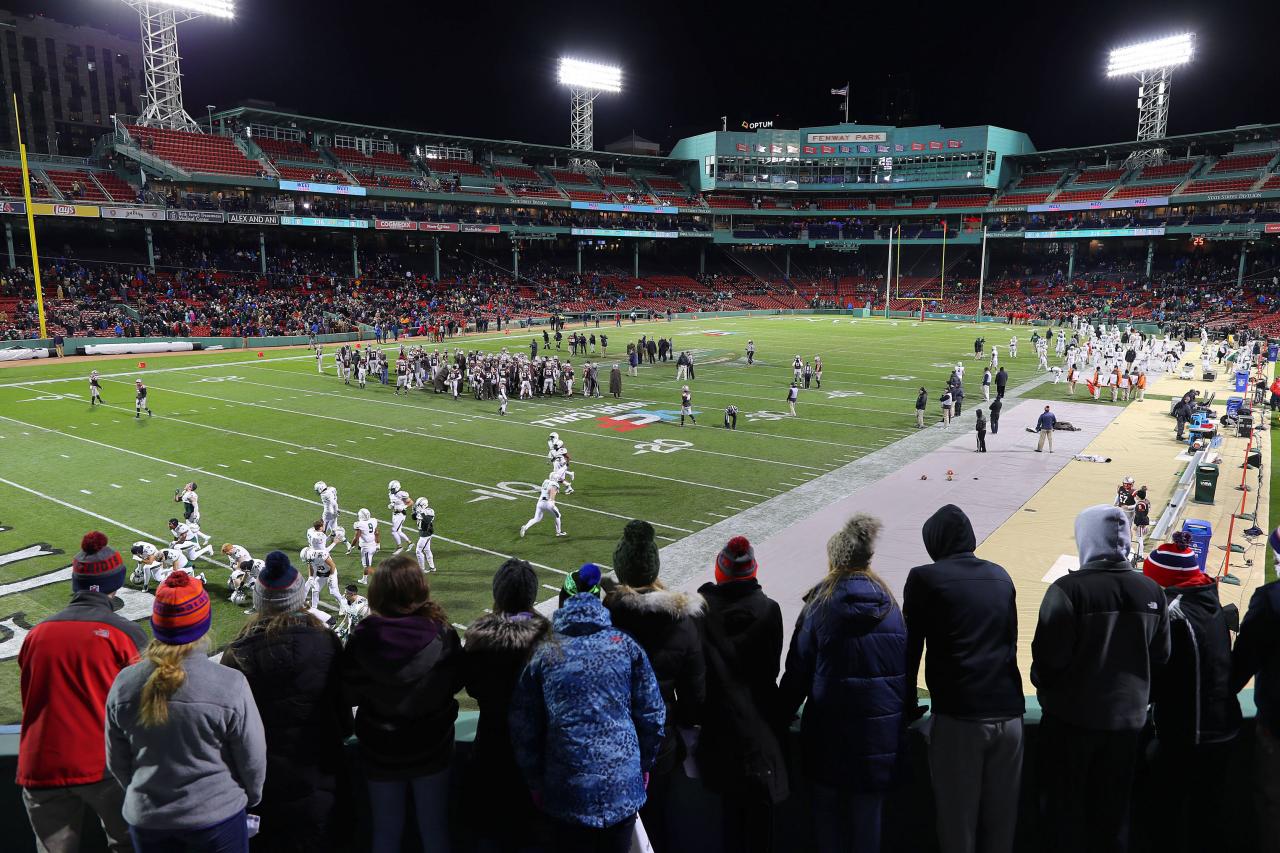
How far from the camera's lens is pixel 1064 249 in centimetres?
7938

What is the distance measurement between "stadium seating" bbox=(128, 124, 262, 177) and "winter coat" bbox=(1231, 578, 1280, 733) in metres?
61.8

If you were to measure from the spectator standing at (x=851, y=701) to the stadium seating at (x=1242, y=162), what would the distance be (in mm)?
80418

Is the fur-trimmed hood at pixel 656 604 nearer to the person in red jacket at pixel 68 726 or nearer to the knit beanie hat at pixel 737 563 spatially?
the knit beanie hat at pixel 737 563

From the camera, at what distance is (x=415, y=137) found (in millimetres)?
70938

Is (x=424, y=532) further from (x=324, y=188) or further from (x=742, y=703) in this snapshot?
(x=324, y=188)

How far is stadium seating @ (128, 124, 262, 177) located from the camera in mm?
54125

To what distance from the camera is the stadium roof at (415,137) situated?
207 ft

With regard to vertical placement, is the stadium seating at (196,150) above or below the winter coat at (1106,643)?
above

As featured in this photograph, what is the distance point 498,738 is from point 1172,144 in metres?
87.0

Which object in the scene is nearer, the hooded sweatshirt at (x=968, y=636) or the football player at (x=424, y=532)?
the hooded sweatshirt at (x=968, y=636)

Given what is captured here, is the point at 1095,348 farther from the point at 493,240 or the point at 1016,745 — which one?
the point at 493,240

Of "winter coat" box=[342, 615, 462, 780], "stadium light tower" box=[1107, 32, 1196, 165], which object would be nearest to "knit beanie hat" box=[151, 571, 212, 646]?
"winter coat" box=[342, 615, 462, 780]

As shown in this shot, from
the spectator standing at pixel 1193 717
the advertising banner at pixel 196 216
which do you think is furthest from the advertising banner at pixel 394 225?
the spectator standing at pixel 1193 717

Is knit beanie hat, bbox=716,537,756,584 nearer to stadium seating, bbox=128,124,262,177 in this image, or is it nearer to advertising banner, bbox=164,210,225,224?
advertising banner, bbox=164,210,225,224
